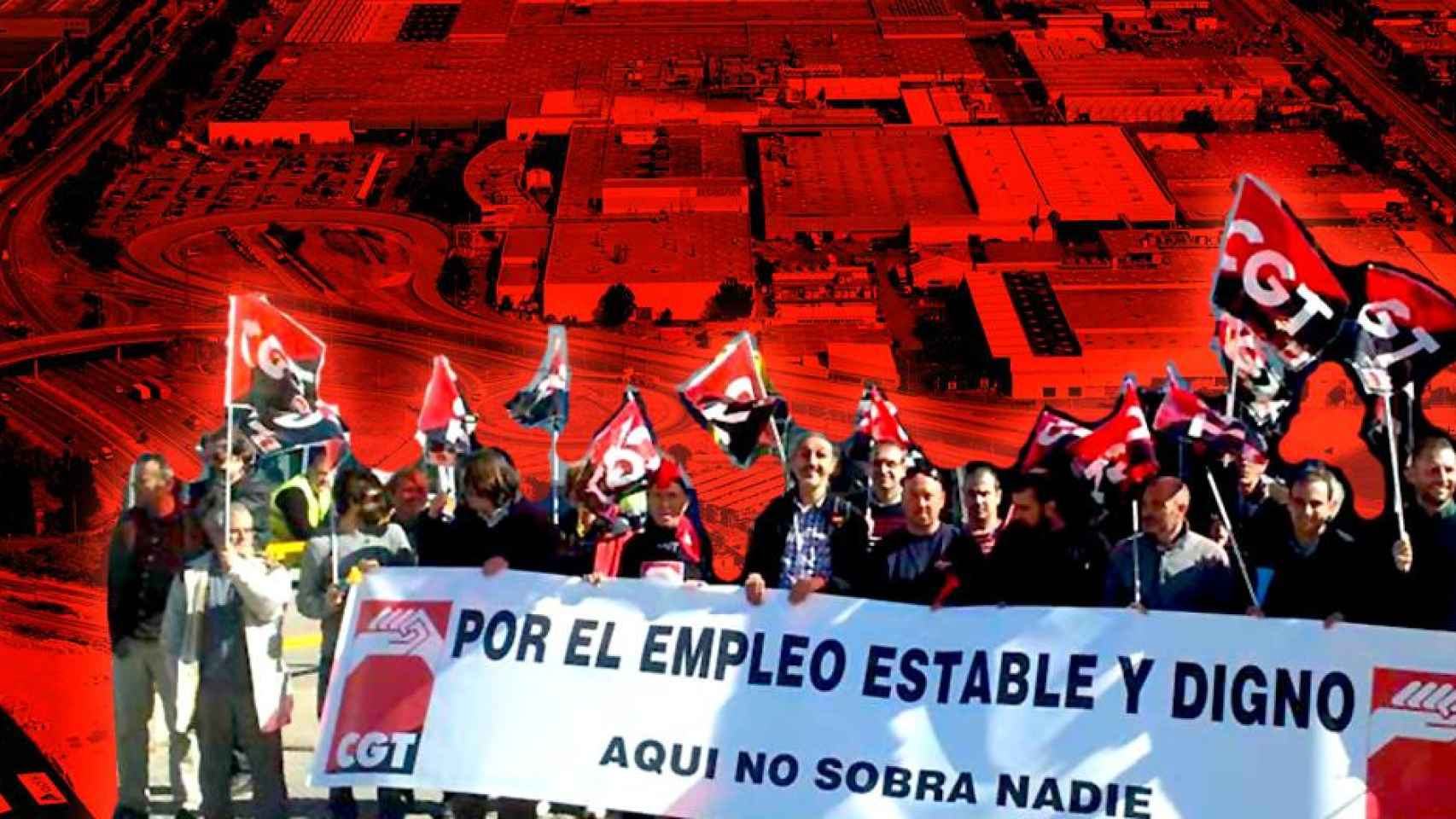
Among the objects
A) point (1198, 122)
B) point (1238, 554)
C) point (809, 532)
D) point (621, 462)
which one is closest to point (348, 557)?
point (621, 462)

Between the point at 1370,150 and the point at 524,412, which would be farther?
the point at 1370,150

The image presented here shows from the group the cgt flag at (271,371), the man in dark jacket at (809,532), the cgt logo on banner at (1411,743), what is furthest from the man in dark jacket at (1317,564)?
the cgt flag at (271,371)

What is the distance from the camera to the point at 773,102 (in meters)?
37.3

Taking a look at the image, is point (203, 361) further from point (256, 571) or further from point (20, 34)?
point (256, 571)

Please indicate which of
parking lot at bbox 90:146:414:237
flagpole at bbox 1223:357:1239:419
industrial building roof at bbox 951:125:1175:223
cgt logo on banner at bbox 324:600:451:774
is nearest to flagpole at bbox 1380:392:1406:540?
flagpole at bbox 1223:357:1239:419

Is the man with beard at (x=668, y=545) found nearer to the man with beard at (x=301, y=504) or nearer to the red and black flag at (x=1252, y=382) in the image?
the man with beard at (x=301, y=504)

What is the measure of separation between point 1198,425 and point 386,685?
3.29m

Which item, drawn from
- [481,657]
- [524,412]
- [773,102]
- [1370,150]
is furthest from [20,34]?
[481,657]

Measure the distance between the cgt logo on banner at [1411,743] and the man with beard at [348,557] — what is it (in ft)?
10.5

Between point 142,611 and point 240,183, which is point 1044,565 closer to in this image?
point 142,611

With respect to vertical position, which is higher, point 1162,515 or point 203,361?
point 1162,515

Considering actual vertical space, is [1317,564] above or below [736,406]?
above

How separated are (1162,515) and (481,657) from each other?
2282 millimetres

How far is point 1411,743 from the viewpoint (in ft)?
21.1
